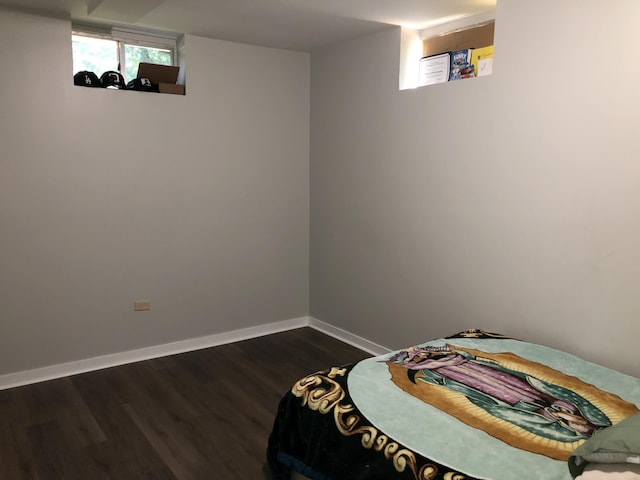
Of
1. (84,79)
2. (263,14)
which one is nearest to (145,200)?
(84,79)

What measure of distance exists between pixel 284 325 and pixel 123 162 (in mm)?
2004

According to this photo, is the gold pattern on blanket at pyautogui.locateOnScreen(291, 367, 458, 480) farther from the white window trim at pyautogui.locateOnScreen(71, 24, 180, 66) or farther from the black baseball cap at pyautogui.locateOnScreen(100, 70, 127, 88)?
the white window trim at pyautogui.locateOnScreen(71, 24, 180, 66)

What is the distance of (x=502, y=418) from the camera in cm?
210

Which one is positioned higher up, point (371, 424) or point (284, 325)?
point (371, 424)

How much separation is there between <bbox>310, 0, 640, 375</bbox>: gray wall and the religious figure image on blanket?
0.48m

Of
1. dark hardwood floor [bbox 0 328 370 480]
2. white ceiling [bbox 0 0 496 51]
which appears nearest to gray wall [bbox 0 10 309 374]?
white ceiling [bbox 0 0 496 51]

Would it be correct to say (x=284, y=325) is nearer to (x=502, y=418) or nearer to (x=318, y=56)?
(x=318, y=56)

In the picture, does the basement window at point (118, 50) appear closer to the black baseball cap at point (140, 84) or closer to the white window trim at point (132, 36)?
the white window trim at point (132, 36)

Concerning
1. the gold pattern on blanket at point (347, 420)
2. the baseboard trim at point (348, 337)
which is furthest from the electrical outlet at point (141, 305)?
the gold pattern on blanket at point (347, 420)

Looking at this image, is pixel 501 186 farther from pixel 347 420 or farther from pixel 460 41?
pixel 347 420

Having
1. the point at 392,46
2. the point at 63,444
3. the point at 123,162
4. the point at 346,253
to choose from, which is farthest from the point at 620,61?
the point at 63,444

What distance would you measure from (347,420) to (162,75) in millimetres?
3004

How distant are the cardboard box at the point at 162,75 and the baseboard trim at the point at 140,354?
2.01 m

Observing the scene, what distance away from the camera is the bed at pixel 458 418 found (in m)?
1.80
